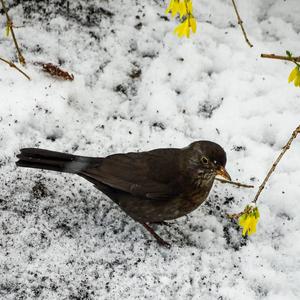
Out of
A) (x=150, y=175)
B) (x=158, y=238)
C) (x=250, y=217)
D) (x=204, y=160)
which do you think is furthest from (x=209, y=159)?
(x=250, y=217)

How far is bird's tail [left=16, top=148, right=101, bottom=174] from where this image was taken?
14.4ft

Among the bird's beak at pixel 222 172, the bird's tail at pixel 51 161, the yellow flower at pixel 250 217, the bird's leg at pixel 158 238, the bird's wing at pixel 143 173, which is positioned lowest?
the bird's leg at pixel 158 238

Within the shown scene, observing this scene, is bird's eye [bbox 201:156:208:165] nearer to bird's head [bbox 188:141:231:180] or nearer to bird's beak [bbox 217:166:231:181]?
bird's head [bbox 188:141:231:180]

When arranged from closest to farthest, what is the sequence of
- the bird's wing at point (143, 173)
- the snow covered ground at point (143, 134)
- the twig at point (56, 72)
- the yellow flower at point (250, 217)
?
1. the yellow flower at point (250, 217)
2. the snow covered ground at point (143, 134)
3. the bird's wing at point (143, 173)
4. the twig at point (56, 72)

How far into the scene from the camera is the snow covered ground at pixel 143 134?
4086 mm

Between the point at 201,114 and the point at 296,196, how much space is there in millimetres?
1277

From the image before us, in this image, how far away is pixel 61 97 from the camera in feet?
17.2

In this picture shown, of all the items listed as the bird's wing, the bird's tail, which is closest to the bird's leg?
the bird's wing

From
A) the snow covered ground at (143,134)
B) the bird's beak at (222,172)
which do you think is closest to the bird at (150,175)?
the bird's beak at (222,172)

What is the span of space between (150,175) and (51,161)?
2.66ft

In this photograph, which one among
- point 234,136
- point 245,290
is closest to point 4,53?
point 234,136

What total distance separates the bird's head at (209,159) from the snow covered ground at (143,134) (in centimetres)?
48

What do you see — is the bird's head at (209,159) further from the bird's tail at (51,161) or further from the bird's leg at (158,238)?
the bird's tail at (51,161)

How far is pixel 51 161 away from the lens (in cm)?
441
